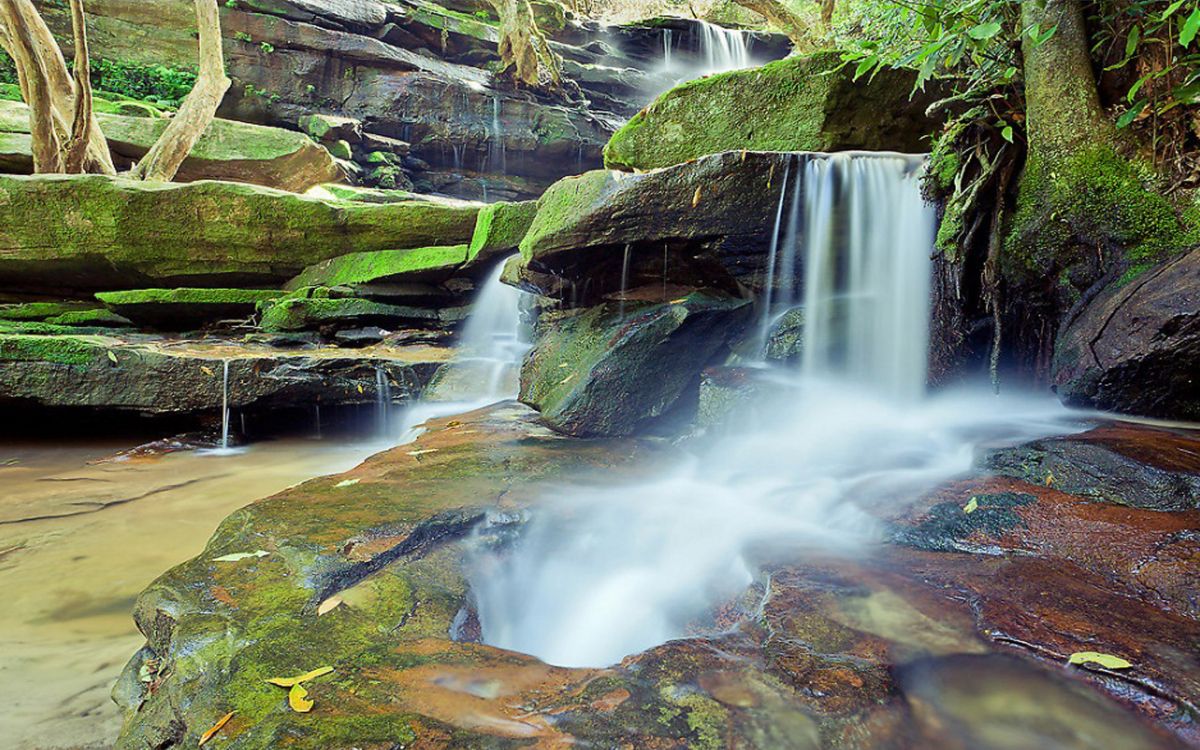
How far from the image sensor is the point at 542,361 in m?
5.62

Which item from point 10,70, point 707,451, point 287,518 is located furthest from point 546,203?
point 10,70

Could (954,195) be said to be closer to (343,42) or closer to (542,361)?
(542,361)

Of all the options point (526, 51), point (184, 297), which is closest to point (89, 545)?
point (184, 297)

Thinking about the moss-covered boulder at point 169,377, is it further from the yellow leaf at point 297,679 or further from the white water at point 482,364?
the yellow leaf at point 297,679

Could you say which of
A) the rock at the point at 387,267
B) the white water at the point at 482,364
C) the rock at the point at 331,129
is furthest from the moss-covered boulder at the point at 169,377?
the rock at the point at 331,129

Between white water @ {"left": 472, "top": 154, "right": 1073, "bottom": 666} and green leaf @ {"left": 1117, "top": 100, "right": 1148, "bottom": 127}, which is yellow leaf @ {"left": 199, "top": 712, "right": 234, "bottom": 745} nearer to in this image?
white water @ {"left": 472, "top": 154, "right": 1073, "bottom": 666}

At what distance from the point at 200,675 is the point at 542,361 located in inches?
165

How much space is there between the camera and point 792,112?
5754 mm

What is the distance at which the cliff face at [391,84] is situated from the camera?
16.0 metres

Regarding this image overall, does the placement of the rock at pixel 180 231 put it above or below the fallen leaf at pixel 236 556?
above

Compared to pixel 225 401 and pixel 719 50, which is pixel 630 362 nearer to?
pixel 225 401

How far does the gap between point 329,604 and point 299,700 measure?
55 centimetres

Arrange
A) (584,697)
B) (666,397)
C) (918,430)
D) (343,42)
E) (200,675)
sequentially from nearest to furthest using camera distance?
1. (584,697)
2. (200,675)
3. (918,430)
4. (666,397)
5. (343,42)

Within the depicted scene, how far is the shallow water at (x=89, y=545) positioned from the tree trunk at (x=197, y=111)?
6.03 meters
